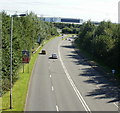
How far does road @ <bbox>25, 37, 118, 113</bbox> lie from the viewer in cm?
2377

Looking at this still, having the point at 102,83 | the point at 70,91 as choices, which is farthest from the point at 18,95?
the point at 102,83

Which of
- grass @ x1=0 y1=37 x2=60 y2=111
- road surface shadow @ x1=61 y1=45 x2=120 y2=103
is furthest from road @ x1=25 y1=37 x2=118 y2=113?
grass @ x1=0 y1=37 x2=60 y2=111

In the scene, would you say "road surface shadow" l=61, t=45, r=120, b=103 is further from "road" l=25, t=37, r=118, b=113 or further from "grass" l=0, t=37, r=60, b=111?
"grass" l=0, t=37, r=60, b=111

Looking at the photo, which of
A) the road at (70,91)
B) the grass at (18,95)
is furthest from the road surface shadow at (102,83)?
the grass at (18,95)

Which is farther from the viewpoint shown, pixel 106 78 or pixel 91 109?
pixel 106 78

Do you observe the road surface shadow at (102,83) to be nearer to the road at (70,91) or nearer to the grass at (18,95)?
the road at (70,91)

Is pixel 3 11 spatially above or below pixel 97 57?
above

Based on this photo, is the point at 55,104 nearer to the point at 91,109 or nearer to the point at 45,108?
the point at 45,108

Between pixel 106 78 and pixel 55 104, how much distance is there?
49.6 feet

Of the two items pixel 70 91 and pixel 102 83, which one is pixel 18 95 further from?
pixel 102 83

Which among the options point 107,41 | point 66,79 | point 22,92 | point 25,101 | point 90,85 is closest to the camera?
point 25,101

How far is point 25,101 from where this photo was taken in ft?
80.6

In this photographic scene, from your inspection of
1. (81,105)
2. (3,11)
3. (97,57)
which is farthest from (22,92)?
(97,57)

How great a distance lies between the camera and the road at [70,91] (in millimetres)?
23766
